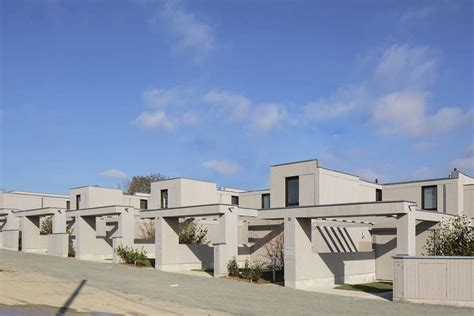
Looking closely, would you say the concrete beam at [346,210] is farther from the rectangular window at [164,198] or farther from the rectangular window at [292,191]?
the rectangular window at [164,198]

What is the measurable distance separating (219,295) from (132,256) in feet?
45.2

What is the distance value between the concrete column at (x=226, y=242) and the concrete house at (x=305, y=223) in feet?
0.16

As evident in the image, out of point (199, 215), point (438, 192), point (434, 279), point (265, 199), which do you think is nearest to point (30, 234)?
point (265, 199)

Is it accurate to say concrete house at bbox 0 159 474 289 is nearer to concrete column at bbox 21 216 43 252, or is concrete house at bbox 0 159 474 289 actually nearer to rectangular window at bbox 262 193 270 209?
concrete column at bbox 21 216 43 252

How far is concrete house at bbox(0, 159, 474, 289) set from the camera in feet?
Result: 76.4

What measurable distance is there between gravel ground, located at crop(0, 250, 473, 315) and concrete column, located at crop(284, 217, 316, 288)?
86cm

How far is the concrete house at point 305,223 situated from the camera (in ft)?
76.4

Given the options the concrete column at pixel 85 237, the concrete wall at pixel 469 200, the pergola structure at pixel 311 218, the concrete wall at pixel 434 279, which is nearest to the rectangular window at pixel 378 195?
the concrete wall at pixel 469 200

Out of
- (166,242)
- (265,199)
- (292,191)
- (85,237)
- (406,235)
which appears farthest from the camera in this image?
(265,199)

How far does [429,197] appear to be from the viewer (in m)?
30.7

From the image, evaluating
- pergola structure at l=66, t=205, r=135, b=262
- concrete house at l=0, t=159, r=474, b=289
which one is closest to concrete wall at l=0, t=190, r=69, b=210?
concrete house at l=0, t=159, r=474, b=289

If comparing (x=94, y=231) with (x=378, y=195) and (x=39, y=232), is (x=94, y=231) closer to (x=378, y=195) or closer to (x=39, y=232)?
(x=39, y=232)

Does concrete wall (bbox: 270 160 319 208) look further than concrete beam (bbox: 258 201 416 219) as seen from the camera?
Yes

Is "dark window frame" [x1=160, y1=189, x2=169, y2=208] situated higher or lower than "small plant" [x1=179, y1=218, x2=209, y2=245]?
higher
